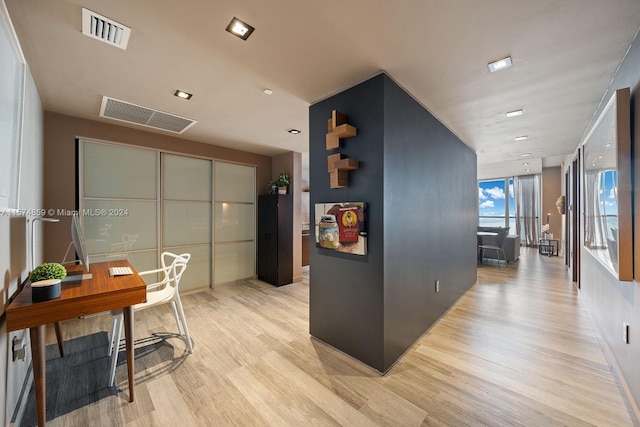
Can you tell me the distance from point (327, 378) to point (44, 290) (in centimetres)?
194

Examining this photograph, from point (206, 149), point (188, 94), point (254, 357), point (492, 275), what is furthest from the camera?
point (492, 275)

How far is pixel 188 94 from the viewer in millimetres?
2477

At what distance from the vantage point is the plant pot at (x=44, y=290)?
144cm

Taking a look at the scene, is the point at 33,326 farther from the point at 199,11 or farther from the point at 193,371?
the point at 199,11

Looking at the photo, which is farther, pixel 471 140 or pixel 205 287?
pixel 205 287

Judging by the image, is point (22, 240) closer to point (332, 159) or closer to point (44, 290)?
point (44, 290)

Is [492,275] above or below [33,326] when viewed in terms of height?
below

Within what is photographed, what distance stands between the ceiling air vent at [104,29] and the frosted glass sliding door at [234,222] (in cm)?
275

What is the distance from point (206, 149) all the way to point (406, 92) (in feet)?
10.9

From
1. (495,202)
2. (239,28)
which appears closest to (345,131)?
(239,28)

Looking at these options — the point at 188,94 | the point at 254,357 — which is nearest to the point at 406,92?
the point at 188,94

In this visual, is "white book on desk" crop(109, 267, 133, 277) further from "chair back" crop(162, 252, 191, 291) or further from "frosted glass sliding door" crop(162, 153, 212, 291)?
"frosted glass sliding door" crop(162, 153, 212, 291)

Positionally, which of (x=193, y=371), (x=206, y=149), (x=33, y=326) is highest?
(x=206, y=149)

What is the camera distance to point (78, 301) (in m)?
1.55
